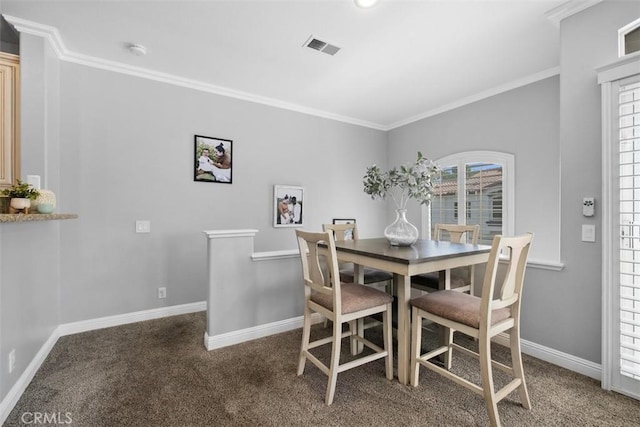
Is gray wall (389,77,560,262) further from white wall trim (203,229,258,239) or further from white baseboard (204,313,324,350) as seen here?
white wall trim (203,229,258,239)

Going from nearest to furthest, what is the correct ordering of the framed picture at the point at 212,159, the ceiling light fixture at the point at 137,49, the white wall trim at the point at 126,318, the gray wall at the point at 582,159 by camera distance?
1. the gray wall at the point at 582,159
2. the ceiling light fixture at the point at 137,49
3. the white wall trim at the point at 126,318
4. the framed picture at the point at 212,159

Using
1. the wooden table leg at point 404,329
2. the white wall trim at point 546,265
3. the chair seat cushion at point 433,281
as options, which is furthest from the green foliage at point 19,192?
the white wall trim at point 546,265

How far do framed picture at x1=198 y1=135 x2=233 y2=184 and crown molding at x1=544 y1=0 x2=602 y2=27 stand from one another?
3.39 m

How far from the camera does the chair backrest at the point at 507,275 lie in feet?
5.05

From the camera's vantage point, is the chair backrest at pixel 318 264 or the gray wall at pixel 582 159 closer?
the chair backrest at pixel 318 264

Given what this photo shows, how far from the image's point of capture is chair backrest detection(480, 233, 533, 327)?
1.54 meters

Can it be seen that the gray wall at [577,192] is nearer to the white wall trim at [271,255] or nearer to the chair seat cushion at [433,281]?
the chair seat cushion at [433,281]

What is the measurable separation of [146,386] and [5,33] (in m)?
3.16

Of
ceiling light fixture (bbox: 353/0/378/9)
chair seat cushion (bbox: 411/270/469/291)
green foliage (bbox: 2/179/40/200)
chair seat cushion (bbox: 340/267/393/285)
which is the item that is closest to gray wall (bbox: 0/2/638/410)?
green foliage (bbox: 2/179/40/200)

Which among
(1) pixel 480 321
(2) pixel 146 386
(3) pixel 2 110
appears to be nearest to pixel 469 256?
(1) pixel 480 321

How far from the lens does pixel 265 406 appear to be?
175 cm

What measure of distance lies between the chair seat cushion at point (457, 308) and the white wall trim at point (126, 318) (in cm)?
268

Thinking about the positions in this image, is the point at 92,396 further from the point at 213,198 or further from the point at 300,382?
the point at 213,198

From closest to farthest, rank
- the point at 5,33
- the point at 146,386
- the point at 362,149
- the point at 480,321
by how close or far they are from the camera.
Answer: the point at 480,321, the point at 146,386, the point at 5,33, the point at 362,149
